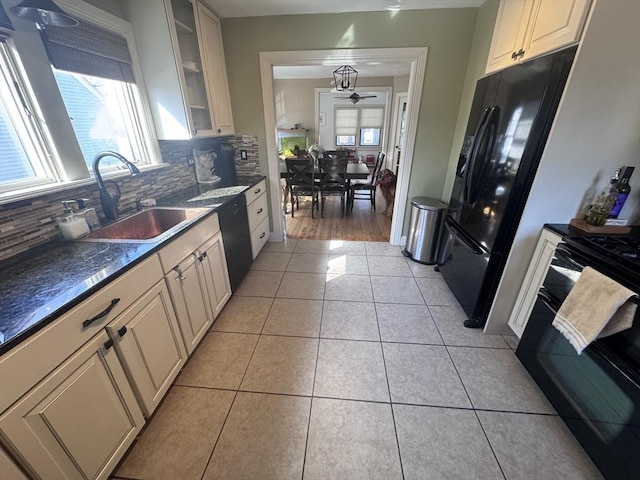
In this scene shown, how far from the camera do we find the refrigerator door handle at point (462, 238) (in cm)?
189

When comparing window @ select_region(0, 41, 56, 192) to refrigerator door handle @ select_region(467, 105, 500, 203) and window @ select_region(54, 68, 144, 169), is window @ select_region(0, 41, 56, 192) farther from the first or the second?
refrigerator door handle @ select_region(467, 105, 500, 203)

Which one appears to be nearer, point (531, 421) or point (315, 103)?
point (531, 421)

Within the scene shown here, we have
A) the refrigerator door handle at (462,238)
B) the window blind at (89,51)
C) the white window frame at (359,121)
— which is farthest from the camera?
the white window frame at (359,121)

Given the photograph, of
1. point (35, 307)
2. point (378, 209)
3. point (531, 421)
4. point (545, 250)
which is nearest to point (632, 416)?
point (531, 421)

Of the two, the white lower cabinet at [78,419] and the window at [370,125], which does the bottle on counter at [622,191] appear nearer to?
the white lower cabinet at [78,419]

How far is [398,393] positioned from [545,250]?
3.95 feet

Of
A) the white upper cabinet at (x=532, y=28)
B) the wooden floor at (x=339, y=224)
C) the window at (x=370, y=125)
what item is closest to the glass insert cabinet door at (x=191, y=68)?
the wooden floor at (x=339, y=224)

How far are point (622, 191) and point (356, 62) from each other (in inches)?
92.5

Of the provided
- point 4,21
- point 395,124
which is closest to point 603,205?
point 4,21

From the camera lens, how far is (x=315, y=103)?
7.17 meters

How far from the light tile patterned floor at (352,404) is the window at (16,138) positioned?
1363mm

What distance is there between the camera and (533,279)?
1.63 m

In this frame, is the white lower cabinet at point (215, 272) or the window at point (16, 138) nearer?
the window at point (16, 138)

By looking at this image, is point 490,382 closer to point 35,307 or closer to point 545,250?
point 545,250
